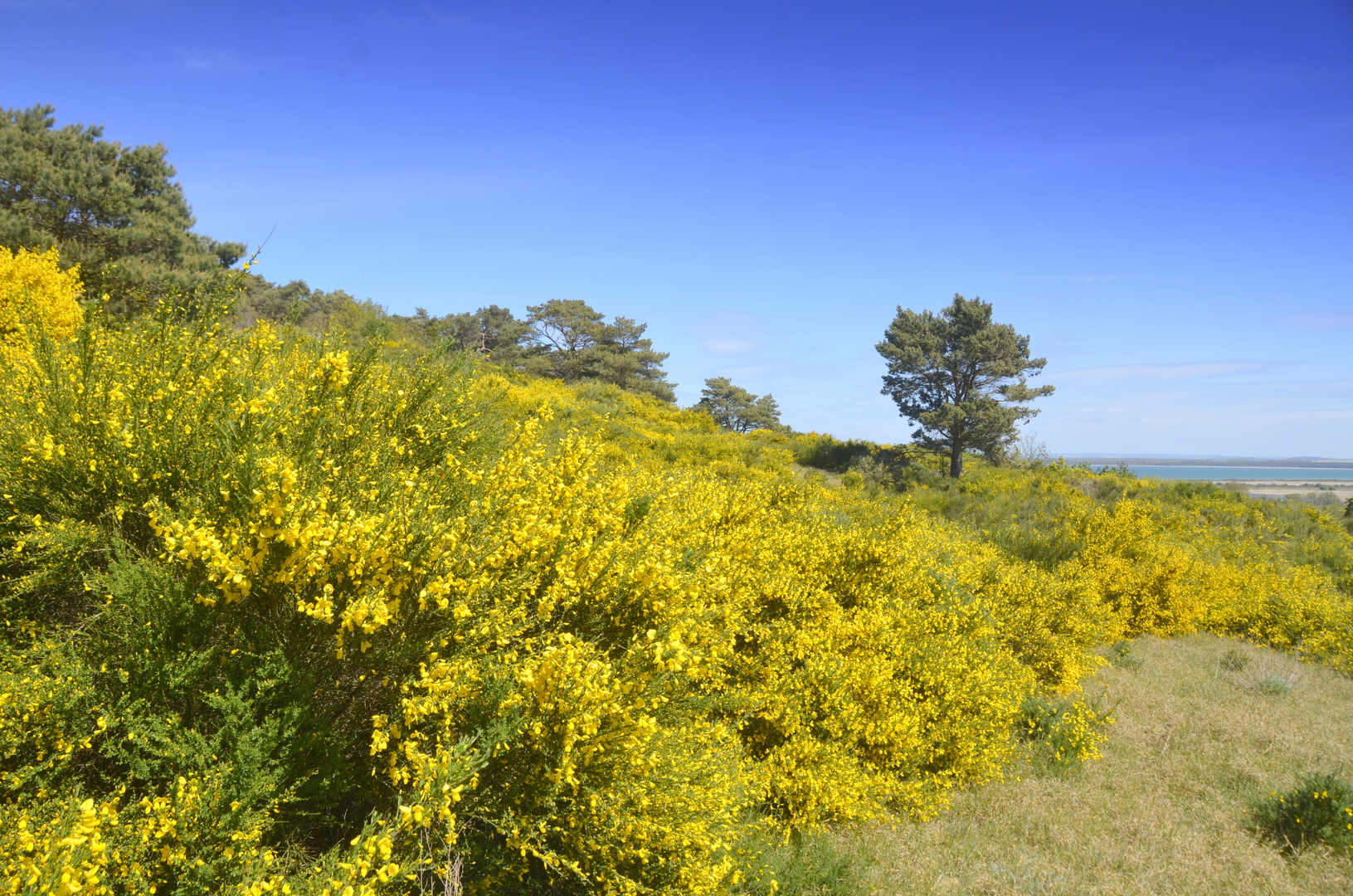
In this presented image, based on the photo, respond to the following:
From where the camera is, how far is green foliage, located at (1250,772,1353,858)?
257 inches

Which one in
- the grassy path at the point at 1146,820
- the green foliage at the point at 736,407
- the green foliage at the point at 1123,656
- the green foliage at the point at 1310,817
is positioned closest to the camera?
the grassy path at the point at 1146,820

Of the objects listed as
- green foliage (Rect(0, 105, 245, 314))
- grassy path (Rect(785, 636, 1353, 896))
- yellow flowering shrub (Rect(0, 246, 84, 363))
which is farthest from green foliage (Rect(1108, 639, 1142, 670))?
green foliage (Rect(0, 105, 245, 314))

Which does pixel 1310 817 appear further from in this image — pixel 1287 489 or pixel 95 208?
pixel 1287 489

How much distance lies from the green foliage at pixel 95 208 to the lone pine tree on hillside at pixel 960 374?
2482cm

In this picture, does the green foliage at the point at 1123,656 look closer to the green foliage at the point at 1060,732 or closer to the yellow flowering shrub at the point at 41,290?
the green foliage at the point at 1060,732

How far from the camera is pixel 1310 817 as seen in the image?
668cm

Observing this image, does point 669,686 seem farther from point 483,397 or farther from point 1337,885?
point 1337,885

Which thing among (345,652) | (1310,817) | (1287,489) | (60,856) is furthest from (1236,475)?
(60,856)

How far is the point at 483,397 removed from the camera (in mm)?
7836

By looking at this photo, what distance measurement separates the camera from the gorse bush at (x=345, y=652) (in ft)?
10.4

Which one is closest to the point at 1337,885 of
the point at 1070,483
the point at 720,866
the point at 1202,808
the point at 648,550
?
the point at 1202,808

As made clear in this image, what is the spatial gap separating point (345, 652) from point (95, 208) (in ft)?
70.8

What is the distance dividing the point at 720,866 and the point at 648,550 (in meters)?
2.13

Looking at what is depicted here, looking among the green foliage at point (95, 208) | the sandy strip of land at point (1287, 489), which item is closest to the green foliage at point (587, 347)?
the green foliage at point (95, 208)
